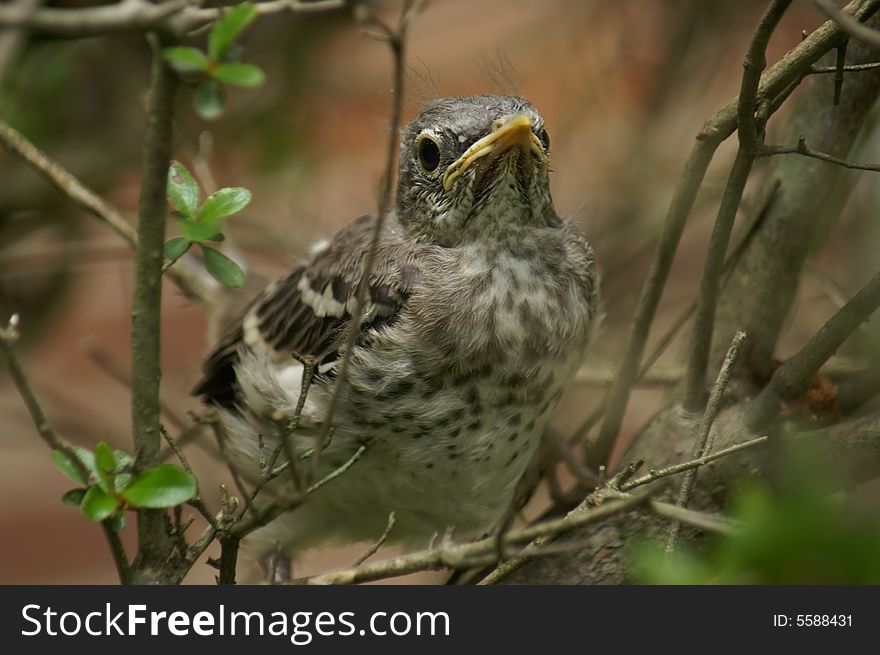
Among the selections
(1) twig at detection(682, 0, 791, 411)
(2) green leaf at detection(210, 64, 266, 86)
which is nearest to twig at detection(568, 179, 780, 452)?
(1) twig at detection(682, 0, 791, 411)


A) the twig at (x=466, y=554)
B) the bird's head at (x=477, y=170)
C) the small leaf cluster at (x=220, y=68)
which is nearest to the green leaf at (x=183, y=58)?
the small leaf cluster at (x=220, y=68)

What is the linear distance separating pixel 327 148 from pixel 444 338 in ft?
6.40

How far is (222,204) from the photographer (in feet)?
4.09

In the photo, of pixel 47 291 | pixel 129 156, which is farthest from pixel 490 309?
pixel 47 291

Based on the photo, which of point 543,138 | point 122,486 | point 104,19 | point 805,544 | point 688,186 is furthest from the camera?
point 543,138

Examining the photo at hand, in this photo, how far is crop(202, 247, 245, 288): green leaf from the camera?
1243 mm

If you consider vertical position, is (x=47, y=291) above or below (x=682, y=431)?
above

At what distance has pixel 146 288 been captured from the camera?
44.3 inches

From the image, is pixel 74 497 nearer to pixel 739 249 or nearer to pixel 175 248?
pixel 175 248

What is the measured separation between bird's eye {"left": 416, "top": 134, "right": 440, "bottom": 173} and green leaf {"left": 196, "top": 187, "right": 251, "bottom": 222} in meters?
0.59

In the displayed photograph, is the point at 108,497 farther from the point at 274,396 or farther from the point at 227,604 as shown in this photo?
the point at 274,396

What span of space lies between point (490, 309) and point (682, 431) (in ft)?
1.09

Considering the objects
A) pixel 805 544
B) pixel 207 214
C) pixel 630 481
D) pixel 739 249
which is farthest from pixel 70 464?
pixel 739 249

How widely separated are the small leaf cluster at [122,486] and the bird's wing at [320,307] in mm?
630
